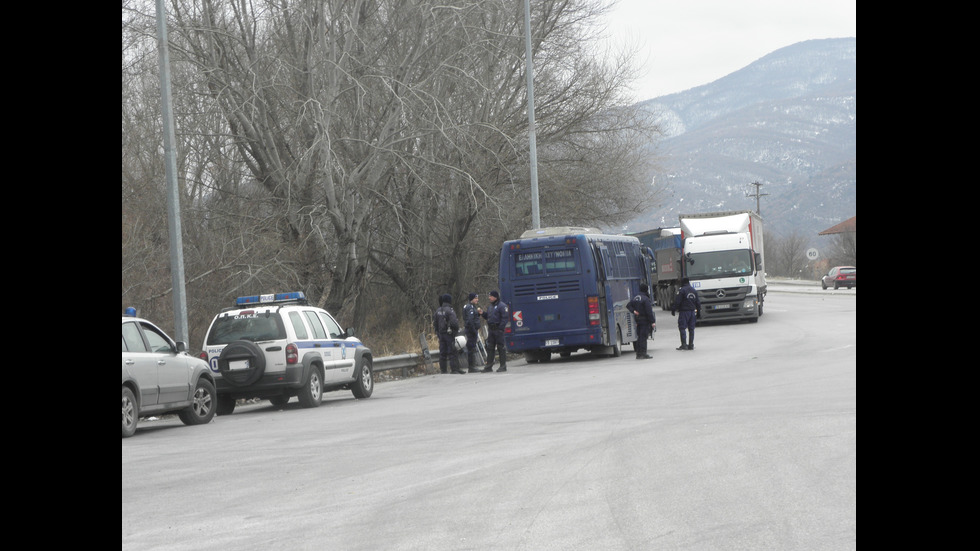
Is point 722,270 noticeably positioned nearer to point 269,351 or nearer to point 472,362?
point 472,362

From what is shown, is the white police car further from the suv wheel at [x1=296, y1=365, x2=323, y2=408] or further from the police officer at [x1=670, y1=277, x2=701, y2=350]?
the police officer at [x1=670, y1=277, x2=701, y2=350]

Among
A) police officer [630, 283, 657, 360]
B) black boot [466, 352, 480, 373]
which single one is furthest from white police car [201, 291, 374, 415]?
police officer [630, 283, 657, 360]

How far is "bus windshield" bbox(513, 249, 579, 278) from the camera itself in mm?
26969

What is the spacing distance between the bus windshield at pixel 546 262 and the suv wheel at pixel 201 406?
1180cm

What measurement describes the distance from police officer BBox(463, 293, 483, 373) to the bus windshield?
76.2 inches

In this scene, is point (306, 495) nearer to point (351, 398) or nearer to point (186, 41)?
point (351, 398)

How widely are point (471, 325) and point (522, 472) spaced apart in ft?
52.3

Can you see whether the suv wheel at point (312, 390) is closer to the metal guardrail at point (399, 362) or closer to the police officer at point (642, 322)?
the metal guardrail at point (399, 362)

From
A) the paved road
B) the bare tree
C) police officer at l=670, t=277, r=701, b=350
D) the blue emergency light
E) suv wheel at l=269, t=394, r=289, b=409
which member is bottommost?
suv wheel at l=269, t=394, r=289, b=409

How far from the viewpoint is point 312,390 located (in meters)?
18.4

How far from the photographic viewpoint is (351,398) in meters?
20.8

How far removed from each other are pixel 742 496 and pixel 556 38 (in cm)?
2962

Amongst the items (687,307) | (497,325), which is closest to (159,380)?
(497,325)

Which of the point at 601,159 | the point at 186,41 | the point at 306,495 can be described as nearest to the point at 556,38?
the point at 601,159
